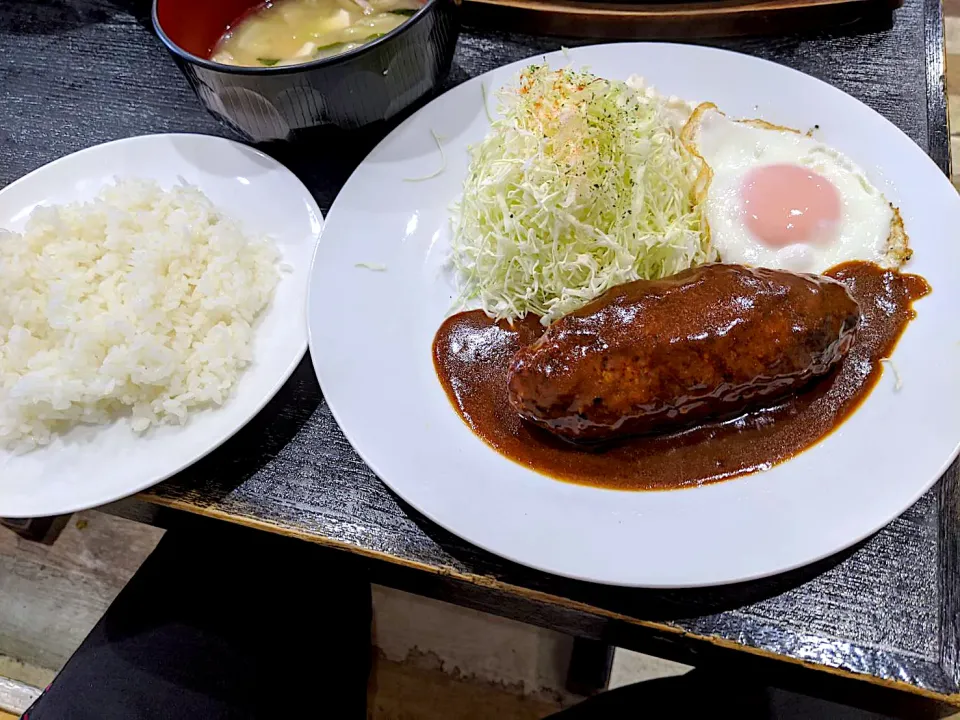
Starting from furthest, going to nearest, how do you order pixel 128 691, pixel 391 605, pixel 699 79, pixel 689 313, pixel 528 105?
pixel 391 605 → pixel 699 79 → pixel 528 105 → pixel 128 691 → pixel 689 313

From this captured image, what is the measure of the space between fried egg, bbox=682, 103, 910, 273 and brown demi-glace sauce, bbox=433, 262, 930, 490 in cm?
12

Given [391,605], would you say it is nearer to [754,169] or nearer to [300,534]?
[300,534]

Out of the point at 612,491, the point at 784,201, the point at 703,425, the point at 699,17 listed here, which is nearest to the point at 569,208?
the point at 784,201

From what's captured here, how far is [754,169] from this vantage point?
221cm

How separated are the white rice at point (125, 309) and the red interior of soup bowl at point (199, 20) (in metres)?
0.51

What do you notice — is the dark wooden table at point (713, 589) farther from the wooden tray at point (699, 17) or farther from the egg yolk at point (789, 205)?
the egg yolk at point (789, 205)

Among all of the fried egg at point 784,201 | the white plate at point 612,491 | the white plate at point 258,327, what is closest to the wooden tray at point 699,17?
the white plate at point 612,491

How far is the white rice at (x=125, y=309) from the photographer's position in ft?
6.06

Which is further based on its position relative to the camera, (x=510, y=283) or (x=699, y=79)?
(x=699, y=79)

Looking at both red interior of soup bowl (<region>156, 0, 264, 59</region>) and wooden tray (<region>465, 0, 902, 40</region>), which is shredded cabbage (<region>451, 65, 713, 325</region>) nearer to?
wooden tray (<region>465, 0, 902, 40</region>)

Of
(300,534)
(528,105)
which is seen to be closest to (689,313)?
(528,105)

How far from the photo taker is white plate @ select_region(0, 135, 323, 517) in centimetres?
177

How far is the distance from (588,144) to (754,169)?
1.81ft

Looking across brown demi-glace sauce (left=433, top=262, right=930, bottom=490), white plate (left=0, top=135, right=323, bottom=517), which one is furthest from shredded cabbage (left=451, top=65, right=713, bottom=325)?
white plate (left=0, top=135, right=323, bottom=517)
